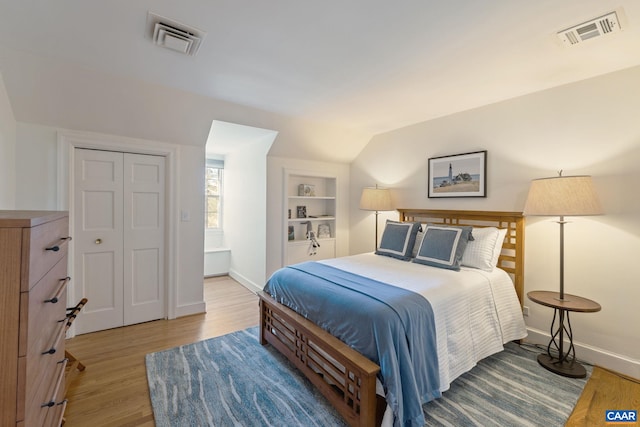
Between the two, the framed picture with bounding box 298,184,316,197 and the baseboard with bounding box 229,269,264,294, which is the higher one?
the framed picture with bounding box 298,184,316,197

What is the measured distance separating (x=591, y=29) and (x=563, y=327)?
219cm

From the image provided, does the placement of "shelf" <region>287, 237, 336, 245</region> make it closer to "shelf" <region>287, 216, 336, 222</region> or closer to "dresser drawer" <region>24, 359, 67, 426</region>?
"shelf" <region>287, 216, 336, 222</region>

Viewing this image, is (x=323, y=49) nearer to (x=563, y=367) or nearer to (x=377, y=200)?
(x=377, y=200)

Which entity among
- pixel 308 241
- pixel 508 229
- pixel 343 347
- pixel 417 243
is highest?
pixel 508 229

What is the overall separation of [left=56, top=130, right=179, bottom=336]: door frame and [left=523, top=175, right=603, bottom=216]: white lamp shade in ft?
11.8

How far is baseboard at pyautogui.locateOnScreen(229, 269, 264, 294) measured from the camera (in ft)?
13.8

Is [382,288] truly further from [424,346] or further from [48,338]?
[48,338]

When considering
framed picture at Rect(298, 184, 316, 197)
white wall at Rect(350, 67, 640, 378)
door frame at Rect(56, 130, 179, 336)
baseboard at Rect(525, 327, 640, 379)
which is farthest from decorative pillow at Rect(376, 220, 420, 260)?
door frame at Rect(56, 130, 179, 336)

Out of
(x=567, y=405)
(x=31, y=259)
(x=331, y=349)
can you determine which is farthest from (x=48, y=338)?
(x=567, y=405)

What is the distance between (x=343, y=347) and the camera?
176 cm

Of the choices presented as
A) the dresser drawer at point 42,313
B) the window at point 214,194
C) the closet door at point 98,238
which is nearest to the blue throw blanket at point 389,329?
the dresser drawer at point 42,313

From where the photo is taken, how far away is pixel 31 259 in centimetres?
92

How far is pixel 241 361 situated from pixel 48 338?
146cm

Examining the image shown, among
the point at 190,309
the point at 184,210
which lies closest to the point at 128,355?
the point at 190,309
